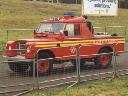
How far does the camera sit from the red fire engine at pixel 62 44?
17.0 metres

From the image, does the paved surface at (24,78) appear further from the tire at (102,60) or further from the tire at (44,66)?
the tire at (102,60)

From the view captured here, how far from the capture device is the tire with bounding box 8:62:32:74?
1398cm

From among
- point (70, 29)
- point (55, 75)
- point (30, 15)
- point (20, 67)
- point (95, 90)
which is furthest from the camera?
point (30, 15)

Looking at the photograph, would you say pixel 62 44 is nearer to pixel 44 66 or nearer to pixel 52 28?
pixel 52 28

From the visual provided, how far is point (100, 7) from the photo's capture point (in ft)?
112

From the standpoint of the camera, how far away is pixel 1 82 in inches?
535

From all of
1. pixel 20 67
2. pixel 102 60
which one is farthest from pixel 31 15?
pixel 20 67

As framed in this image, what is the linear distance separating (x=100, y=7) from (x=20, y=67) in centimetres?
2061

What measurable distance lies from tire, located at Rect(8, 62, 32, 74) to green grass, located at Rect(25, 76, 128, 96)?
93 centimetres

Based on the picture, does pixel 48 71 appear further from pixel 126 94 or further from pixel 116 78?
pixel 126 94

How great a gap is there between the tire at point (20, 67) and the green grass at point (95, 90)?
93 cm

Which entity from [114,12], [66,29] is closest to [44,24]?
[66,29]

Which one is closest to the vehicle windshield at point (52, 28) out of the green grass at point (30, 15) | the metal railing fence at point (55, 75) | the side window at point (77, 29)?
the side window at point (77, 29)

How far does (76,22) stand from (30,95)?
7174mm
